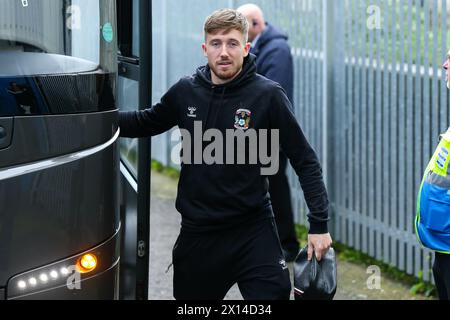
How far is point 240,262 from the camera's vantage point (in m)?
4.87

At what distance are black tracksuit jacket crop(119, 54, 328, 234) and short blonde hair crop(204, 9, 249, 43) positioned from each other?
161 millimetres

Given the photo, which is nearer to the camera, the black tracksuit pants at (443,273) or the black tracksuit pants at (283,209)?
the black tracksuit pants at (443,273)

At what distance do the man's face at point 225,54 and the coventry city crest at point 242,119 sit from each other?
18 centimetres

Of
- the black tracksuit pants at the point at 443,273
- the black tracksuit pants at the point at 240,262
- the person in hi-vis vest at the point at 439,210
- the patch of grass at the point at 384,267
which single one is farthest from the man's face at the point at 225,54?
the patch of grass at the point at 384,267

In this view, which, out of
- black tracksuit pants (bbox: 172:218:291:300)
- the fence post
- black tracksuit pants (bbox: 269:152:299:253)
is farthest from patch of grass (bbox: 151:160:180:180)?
black tracksuit pants (bbox: 172:218:291:300)

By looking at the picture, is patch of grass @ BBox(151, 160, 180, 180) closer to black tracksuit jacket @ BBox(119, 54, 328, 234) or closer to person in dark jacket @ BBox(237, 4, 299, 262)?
person in dark jacket @ BBox(237, 4, 299, 262)

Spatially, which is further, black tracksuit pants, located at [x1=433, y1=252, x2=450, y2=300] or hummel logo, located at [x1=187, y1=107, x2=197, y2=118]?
hummel logo, located at [x1=187, y1=107, x2=197, y2=118]

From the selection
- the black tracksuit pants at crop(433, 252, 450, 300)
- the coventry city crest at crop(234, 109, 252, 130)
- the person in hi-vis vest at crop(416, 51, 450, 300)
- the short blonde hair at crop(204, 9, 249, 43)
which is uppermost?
the short blonde hair at crop(204, 9, 249, 43)

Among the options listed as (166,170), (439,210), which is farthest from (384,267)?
(166,170)

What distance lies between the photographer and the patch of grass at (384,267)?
7273 millimetres

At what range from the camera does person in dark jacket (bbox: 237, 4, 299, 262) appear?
796 centimetres

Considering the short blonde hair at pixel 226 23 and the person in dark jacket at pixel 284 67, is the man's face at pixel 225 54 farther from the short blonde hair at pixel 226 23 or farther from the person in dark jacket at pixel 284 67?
the person in dark jacket at pixel 284 67

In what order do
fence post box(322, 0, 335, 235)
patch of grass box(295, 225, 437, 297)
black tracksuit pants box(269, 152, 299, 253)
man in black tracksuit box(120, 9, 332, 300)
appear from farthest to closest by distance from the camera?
fence post box(322, 0, 335, 235)
black tracksuit pants box(269, 152, 299, 253)
patch of grass box(295, 225, 437, 297)
man in black tracksuit box(120, 9, 332, 300)
